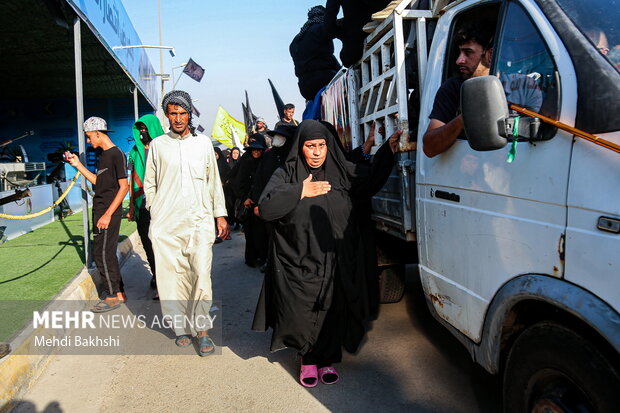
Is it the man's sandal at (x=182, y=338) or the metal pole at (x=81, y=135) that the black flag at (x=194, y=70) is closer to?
the metal pole at (x=81, y=135)

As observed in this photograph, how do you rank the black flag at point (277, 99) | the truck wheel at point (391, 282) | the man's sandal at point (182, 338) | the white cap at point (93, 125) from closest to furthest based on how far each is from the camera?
1. the man's sandal at point (182, 338)
2. the truck wheel at point (391, 282)
3. the white cap at point (93, 125)
4. the black flag at point (277, 99)

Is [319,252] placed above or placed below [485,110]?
below

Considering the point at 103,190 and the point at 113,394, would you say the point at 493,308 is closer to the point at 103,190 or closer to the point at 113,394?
the point at 113,394

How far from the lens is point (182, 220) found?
11.9 ft

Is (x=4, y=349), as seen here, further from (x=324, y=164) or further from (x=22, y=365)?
(x=324, y=164)

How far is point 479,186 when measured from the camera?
2.09 m

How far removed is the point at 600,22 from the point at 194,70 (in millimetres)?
19134

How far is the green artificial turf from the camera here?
422 cm

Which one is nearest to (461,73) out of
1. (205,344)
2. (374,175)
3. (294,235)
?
(374,175)

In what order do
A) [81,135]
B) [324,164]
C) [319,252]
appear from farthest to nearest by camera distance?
[81,135]
[324,164]
[319,252]

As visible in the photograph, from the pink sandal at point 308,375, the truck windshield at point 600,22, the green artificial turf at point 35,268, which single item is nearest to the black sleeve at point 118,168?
the green artificial turf at point 35,268

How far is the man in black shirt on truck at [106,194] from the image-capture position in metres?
4.50

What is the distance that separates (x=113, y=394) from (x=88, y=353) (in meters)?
0.88

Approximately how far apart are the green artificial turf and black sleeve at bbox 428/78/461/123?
355 centimetres
